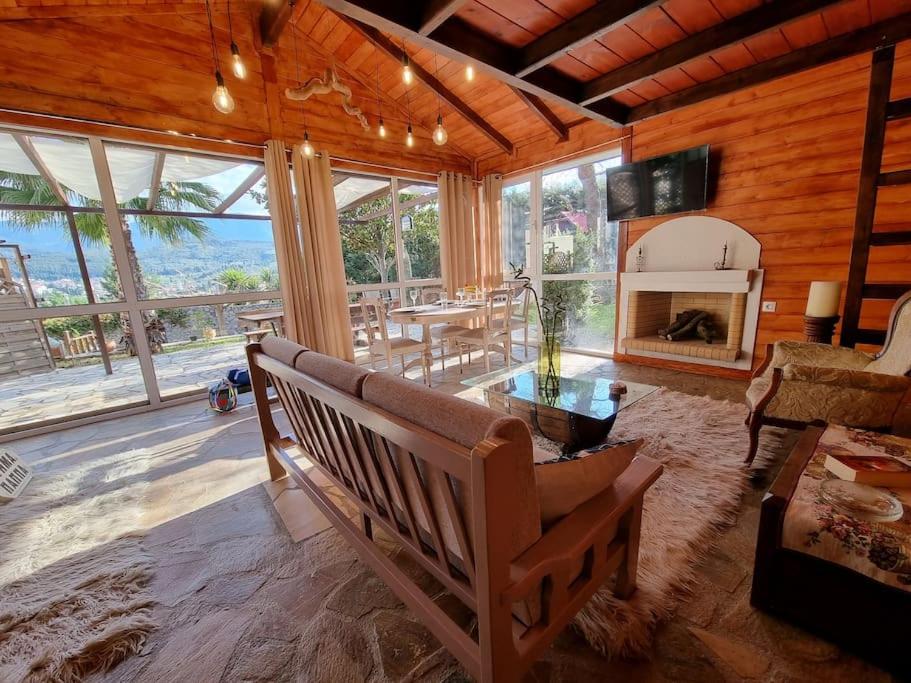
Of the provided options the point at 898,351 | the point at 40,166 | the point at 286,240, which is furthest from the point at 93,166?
the point at 898,351

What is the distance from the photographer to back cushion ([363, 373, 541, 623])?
0.69 meters

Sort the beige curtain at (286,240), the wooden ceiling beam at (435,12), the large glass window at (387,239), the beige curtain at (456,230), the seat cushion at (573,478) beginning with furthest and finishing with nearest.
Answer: the beige curtain at (456,230), the large glass window at (387,239), the beige curtain at (286,240), the wooden ceiling beam at (435,12), the seat cushion at (573,478)

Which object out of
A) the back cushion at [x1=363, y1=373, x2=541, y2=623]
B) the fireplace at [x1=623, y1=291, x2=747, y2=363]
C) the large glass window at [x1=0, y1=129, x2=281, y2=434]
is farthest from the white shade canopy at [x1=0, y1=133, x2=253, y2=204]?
the fireplace at [x1=623, y1=291, x2=747, y2=363]

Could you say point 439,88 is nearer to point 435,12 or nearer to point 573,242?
point 435,12

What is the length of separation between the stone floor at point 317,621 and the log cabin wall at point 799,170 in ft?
6.86

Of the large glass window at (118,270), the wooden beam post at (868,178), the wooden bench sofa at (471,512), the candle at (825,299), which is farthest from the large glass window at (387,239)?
the wooden beam post at (868,178)

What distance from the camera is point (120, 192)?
121 inches

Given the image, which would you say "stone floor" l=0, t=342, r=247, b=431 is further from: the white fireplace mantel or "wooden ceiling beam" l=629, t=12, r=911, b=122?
"wooden ceiling beam" l=629, t=12, r=911, b=122

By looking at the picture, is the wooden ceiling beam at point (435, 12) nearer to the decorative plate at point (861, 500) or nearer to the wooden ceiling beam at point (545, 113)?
the wooden ceiling beam at point (545, 113)

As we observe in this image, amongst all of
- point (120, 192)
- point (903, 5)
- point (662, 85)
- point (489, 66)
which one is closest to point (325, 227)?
point (120, 192)

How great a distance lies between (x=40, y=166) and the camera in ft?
9.20

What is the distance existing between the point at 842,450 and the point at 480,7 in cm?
293

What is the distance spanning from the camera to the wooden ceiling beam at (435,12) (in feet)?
6.23

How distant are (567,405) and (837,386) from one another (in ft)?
3.90
